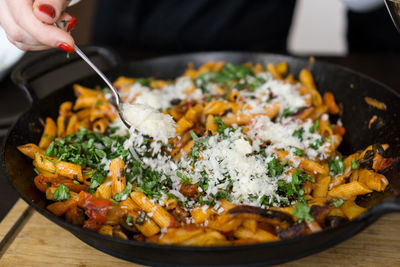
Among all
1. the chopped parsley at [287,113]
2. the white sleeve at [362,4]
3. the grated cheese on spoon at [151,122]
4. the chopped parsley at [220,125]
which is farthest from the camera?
the white sleeve at [362,4]

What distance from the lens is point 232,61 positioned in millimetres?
3025

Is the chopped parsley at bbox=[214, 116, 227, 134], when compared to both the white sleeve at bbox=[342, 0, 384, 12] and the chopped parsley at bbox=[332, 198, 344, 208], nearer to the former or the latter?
the chopped parsley at bbox=[332, 198, 344, 208]

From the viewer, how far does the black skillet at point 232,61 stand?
142 centimetres

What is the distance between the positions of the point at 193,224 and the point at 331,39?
6587mm

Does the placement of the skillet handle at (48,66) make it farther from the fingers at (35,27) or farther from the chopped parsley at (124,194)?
the chopped parsley at (124,194)

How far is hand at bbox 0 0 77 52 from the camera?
1.77 m

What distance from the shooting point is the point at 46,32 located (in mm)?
1783

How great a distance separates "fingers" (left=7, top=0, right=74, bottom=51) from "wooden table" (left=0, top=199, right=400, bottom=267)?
3.14 ft

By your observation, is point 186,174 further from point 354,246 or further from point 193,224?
point 354,246

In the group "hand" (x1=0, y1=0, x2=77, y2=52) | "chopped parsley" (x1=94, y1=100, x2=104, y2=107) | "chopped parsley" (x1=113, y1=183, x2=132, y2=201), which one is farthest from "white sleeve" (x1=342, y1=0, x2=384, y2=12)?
"chopped parsley" (x1=113, y1=183, x2=132, y2=201)

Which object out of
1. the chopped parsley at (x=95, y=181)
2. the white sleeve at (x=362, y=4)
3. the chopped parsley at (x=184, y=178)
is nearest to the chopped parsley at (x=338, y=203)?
the chopped parsley at (x=184, y=178)

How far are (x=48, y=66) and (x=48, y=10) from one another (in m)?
1.00

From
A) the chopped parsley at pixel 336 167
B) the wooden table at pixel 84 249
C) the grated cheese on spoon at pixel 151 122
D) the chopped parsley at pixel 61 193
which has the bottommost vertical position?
the wooden table at pixel 84 249

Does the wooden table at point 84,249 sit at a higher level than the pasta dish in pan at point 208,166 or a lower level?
lower
